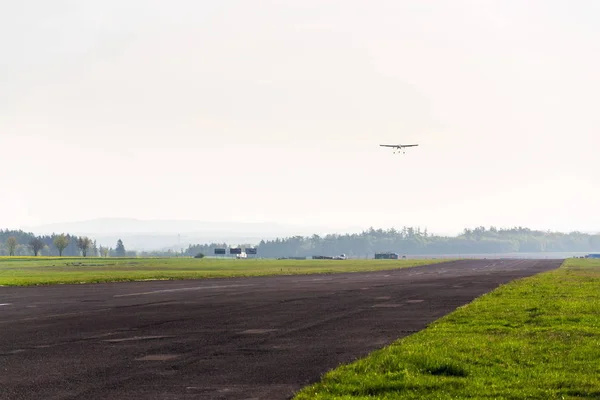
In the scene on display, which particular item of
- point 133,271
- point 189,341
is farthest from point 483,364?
point 133,271

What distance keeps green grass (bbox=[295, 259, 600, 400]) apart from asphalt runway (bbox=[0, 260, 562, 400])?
43.4 inches

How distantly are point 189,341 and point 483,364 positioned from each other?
9215 millimetres

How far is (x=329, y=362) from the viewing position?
1766 centimetres

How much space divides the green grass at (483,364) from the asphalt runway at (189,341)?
1.10m

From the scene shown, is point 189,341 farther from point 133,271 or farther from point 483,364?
point 133,271

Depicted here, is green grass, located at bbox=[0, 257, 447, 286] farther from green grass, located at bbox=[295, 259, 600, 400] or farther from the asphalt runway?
green grass, located at bbox=[295, 259, 600, 400]

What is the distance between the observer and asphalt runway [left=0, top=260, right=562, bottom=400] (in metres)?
14.9

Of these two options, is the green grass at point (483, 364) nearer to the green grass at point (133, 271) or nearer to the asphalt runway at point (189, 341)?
the asphalt runway at point (189, 341)

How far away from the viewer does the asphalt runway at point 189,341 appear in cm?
1490

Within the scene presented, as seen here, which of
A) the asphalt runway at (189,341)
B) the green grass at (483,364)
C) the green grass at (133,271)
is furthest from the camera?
the green grass at (133,271)

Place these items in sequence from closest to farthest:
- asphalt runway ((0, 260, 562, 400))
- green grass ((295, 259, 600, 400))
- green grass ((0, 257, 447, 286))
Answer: green grass ((295, 259, 600, 400)) → asphalt runway ((0, 260, 562, 400)) → green grass ((0, 257, 447, 286))

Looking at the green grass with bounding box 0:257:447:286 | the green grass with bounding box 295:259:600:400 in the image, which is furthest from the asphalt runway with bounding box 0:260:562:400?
the green grass with bounding box 0:257:447:286

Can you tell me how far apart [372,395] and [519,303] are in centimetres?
2155

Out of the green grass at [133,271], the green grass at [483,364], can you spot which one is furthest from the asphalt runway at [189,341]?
the green grass at [133,271]
